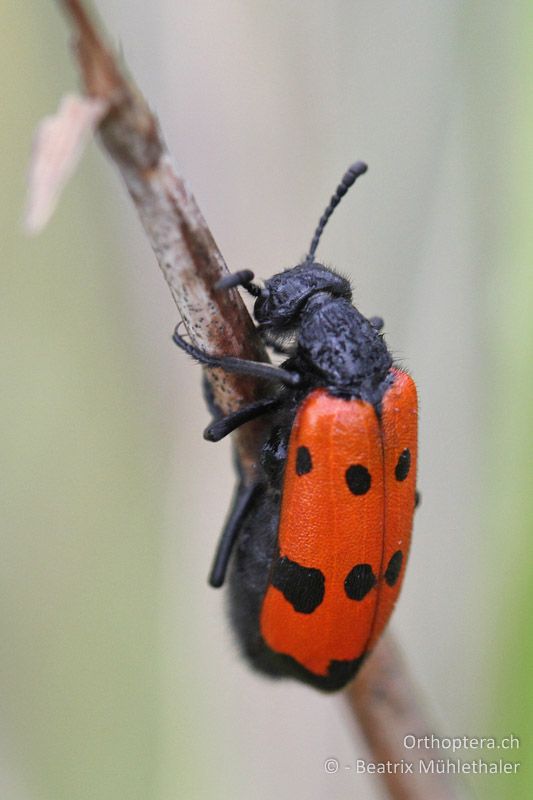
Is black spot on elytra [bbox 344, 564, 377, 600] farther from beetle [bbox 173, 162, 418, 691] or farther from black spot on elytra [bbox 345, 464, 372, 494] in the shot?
black spot on elytra [bbox 345, 464, 372, 494]

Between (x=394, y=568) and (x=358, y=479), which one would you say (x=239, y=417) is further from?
(x=394, y=568)

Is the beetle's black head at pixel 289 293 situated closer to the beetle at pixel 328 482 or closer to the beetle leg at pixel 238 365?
the beetle at pixel 328 482

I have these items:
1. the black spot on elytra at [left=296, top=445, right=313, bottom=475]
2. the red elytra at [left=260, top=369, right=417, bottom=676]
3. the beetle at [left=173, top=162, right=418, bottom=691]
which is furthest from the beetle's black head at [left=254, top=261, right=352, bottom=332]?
the black spot on elytra at [left=296, top=445, right=313, bottom=475]

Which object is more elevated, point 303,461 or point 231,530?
point 303,461

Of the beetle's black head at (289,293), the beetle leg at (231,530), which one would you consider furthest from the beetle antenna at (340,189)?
the beetle leg at (231,530)

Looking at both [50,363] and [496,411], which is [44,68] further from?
[496,411]

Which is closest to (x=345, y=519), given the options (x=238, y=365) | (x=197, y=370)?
(x=238, y=365)

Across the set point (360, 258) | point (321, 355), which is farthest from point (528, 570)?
point (360, 258)
